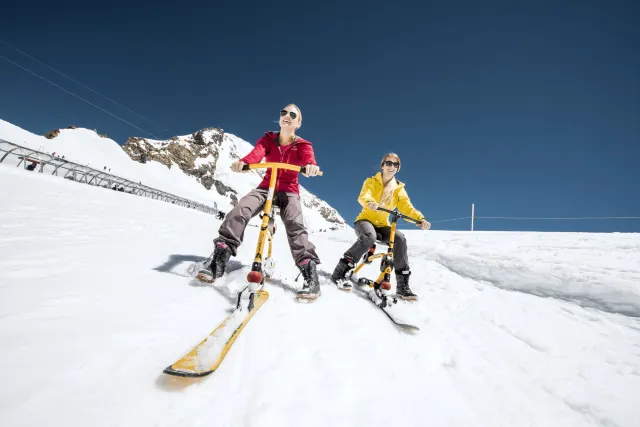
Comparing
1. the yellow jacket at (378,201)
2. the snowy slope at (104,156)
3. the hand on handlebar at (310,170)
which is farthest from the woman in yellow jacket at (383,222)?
the snowy slope at (104,156)

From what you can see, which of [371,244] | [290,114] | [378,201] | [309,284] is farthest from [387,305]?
[290,114]

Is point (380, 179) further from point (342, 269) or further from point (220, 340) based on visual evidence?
point (220, 340)

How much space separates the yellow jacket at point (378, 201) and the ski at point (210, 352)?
2.99m

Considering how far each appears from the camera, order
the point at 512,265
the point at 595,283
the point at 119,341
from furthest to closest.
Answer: the point at 512,265 < the point at 595,283 < the point at 119,341

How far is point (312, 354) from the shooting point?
74.5 inches

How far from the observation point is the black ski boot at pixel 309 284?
9.81 feet

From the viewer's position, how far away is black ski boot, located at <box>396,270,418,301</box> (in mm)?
3896

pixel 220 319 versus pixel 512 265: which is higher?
pixel 512 265

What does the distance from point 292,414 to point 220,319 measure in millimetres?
1121

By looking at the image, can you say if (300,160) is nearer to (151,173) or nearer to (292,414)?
(292,414)

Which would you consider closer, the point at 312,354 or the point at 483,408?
the point at 483,408

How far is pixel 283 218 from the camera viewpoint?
3.63 m

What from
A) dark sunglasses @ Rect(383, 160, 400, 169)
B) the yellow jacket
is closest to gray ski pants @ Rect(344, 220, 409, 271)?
the yellow jacket

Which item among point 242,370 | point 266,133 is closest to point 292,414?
point 242,370
